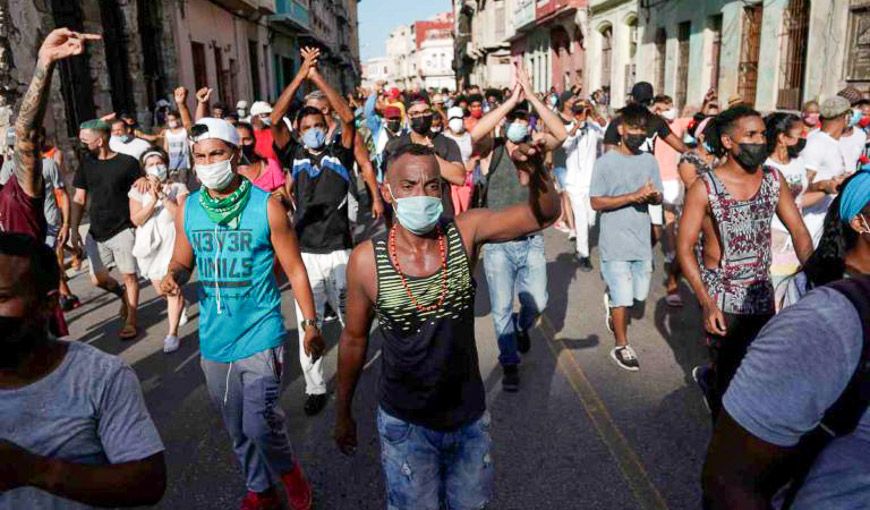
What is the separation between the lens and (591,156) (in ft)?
26.6

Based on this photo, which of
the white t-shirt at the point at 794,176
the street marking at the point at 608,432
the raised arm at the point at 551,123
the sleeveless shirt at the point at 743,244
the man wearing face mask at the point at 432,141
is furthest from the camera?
the man wearing face mask at the point at 432,141

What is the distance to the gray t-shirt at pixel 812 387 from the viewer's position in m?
1.25

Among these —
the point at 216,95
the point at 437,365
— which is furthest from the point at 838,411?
the point at 216,95

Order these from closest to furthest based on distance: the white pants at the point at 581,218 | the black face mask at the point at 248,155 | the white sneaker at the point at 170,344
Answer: the white sneaker at the point at 170,344
the black face mask at the point at 248,155
the white pants at the point at 581,218

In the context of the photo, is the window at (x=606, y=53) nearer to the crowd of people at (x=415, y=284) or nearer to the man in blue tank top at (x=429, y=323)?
the crowd of people at (x=415, y=284)

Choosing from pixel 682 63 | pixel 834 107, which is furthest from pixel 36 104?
pixel 682 63

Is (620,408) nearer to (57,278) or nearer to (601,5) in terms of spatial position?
(57,278)

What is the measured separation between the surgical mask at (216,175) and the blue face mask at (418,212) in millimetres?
1085

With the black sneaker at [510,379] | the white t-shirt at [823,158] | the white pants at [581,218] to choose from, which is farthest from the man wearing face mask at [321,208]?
the white t-shirt at [823,158]

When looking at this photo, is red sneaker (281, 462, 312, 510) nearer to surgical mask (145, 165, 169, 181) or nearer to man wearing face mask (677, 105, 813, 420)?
man wearing face mask (677, 105, 813, 420)

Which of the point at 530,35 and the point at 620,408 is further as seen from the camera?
the point at 530,35

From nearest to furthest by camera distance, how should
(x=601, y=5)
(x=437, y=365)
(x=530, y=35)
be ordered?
(x=437, y=365), (x=601, y=5), (x=530, y=35)

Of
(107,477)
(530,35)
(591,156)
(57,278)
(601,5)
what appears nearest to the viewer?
(107,477)

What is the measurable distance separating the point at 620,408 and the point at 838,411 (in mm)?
3049
